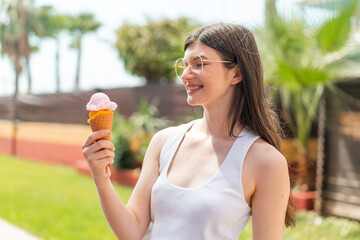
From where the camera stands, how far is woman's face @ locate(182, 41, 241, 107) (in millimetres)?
1885

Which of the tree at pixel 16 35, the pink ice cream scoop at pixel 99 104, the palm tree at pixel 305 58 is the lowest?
the tree at pixel 16 35

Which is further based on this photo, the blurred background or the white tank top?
the blurred background

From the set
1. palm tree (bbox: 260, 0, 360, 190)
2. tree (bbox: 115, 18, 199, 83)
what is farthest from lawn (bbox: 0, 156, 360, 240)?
tree (bbox: 115, 18, 199, 83)

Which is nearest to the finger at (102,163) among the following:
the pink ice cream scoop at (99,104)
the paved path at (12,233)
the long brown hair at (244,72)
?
the pink ice cream scoop at (99,104)

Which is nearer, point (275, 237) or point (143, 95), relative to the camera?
point (275, 237)

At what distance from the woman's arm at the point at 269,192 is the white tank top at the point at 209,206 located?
0.06 m

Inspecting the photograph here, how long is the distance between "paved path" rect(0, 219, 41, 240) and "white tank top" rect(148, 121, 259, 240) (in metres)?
3.61

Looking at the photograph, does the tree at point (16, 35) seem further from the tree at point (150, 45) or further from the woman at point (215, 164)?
the woman at point (215, 164)

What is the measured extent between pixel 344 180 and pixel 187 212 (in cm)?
529

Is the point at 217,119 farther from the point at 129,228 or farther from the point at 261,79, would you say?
the point at 129,228

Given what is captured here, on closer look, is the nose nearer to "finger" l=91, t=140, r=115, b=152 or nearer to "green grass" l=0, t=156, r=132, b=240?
"finger" l=91, t=140, r=115, b=152

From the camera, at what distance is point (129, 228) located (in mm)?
1957

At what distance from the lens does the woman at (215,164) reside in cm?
178

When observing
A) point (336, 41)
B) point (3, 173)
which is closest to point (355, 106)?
point (336, 41)
